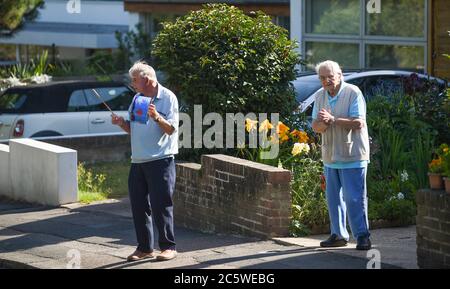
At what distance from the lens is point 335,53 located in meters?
19.9

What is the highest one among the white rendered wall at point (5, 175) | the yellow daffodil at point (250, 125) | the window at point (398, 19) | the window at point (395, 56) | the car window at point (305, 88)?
the window at point (398, 19)

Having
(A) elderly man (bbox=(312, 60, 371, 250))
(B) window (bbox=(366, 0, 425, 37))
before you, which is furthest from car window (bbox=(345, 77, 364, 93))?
(A) elderly man (bbox=(312, 60, 371, 250))

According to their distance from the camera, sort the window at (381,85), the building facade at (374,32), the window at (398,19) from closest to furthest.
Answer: the window at (381,85), the building facade at (374,32), the window at (398,19)

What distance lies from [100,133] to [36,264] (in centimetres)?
865

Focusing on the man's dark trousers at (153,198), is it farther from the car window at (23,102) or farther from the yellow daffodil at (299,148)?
the car window at (23,102)

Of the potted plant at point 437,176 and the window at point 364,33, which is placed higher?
the window at point 364,33

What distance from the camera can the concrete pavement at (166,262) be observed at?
340 inches

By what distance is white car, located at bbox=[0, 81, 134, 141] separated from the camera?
16984mm

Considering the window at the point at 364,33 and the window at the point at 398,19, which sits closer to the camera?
the window at the point at 398,19

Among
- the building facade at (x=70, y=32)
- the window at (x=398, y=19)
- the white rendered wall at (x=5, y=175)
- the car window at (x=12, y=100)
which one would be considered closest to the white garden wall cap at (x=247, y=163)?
the white rendered wall at (x=5, y=175)

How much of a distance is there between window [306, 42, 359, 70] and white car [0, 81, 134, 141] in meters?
4.51

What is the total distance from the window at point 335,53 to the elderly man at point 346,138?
1071cm

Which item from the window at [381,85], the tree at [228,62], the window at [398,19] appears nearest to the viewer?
the tree at [228,62]
